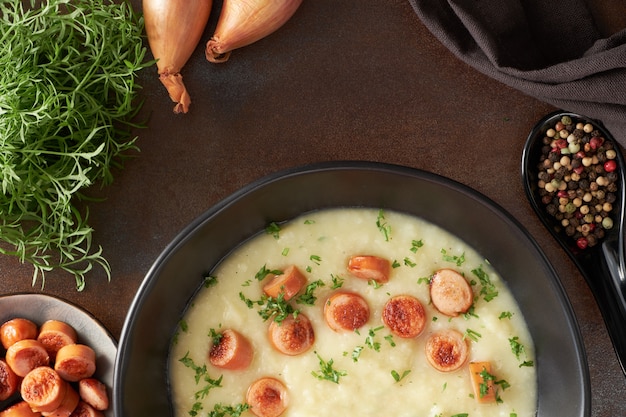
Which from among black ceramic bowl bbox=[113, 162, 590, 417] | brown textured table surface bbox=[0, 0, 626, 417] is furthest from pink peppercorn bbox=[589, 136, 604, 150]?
black ceramic bowl bbox=[113, 162, 590, 417]

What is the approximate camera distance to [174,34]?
2.50 metres

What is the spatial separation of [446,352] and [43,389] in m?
1.28

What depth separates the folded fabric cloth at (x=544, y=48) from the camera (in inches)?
95.0

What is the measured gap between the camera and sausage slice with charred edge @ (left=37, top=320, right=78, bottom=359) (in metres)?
2.54

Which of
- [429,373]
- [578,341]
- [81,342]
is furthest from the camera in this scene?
[81,342]

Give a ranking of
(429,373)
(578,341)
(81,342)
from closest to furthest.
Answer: (578,341)
(429,373)
(81,342)

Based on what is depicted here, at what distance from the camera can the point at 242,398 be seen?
2.46m

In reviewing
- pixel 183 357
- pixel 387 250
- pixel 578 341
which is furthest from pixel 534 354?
pixel 183 357

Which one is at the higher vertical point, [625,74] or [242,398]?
[625,74]

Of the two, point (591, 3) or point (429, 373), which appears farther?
point (591, 3)

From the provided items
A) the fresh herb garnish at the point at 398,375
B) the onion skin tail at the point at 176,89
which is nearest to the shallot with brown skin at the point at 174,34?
the onion skin tail at the point at 176,89

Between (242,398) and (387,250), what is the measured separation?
661 mm

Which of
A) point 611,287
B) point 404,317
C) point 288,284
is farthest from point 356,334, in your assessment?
point 611,287

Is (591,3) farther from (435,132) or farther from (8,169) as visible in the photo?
(8,169)
